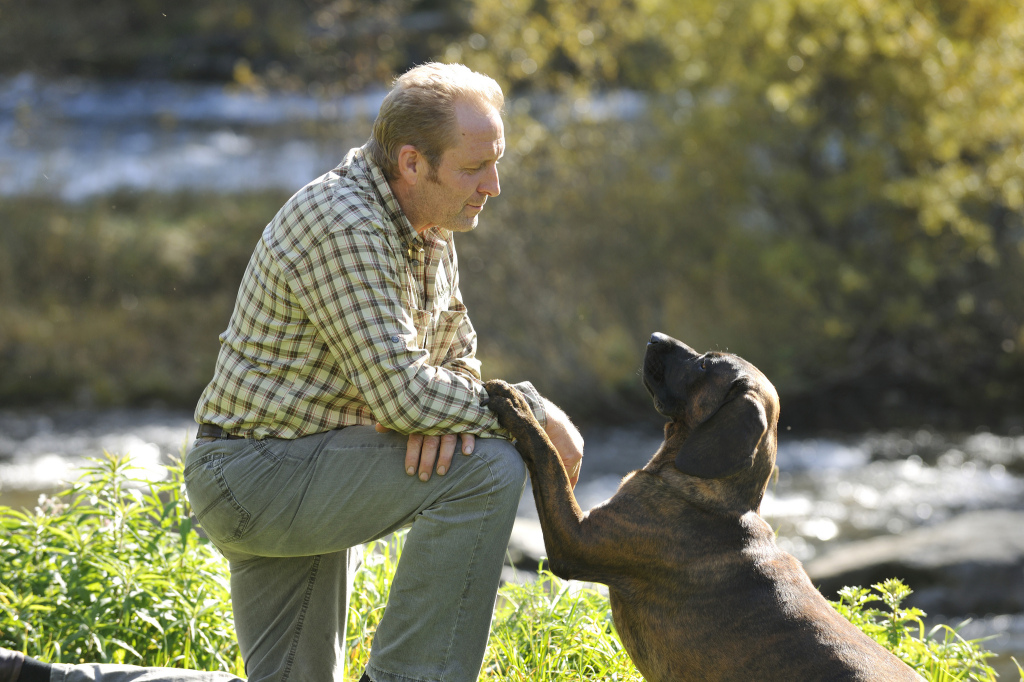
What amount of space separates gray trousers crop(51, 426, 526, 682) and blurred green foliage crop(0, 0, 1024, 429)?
874cm

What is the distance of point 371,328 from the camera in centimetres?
271

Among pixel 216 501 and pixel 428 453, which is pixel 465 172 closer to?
pixel 428 453

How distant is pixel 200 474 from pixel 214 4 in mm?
25478

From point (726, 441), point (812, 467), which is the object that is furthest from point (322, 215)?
point (812, 467)

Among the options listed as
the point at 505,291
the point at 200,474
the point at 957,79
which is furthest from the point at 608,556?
the point at 957,79

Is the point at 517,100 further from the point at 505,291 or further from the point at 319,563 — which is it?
the point at 319,563

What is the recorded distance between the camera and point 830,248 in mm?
12070

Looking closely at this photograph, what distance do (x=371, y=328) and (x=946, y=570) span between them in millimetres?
5932

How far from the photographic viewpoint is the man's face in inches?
115

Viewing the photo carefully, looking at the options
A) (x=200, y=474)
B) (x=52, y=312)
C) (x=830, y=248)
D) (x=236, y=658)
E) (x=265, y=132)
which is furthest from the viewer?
(x=265, y=132)

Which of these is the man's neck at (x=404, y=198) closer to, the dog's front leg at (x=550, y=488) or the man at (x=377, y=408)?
the man at (x=377, y=408)

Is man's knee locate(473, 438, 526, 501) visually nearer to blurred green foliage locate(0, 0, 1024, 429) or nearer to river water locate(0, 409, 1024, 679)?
river water locate(0, 409, 1024, 679)

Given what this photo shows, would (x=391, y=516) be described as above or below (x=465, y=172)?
below

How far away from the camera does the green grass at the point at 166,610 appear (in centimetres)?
361
